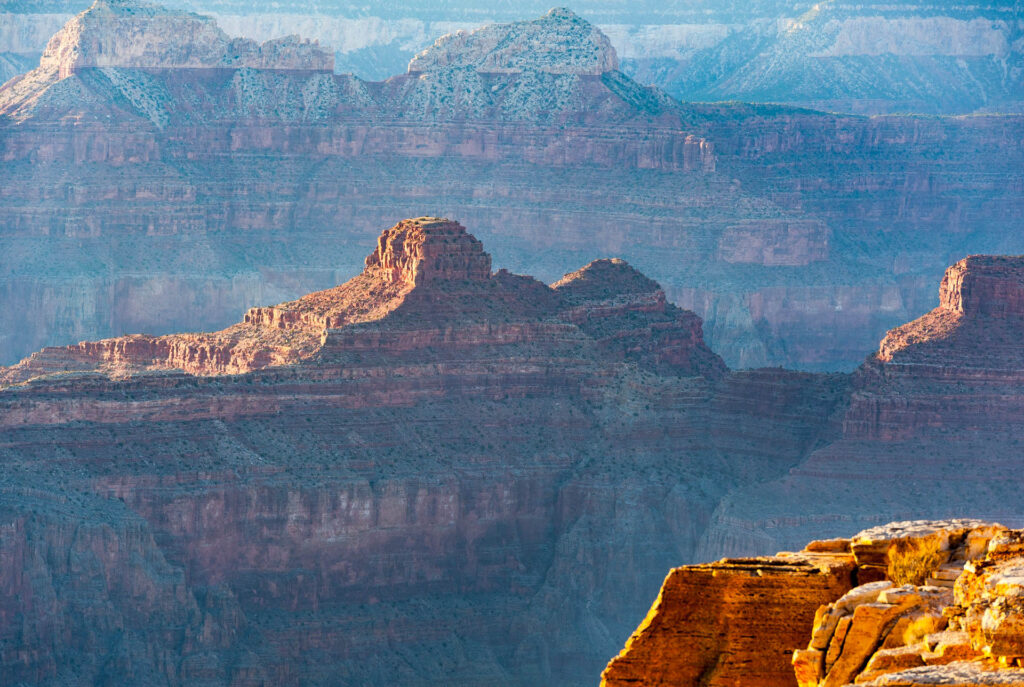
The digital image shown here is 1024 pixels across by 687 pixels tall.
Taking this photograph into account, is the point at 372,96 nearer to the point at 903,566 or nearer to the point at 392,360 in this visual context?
the point at 392,360

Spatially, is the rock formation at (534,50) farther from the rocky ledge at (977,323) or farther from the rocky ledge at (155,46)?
the rocky ledge at (977,323)

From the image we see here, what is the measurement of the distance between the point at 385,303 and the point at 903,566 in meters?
61.6

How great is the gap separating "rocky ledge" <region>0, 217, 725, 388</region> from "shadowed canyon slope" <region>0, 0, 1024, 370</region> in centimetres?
4555

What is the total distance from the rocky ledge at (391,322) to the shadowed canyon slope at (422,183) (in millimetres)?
45548

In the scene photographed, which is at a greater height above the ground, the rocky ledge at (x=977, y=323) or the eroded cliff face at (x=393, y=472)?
the rocky ledge at (x=977, y=323)

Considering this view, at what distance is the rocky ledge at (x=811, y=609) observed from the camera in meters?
24.0

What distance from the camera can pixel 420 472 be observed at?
80.7 m

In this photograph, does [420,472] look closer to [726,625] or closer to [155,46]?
[726,625]

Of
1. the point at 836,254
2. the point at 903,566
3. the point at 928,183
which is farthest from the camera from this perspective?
the point at 928,183

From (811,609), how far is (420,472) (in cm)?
5518

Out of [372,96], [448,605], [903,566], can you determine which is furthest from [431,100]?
[903,566]

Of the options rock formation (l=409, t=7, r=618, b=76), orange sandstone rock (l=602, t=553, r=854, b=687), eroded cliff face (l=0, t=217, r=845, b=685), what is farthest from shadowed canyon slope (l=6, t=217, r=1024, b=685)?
rock formation (l=409, t=7, r=618, b=76)

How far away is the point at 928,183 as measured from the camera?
16388 centimetres

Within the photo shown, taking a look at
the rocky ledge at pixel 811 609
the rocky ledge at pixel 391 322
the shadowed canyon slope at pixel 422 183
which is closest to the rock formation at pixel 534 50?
the shadowed canyon slope at pixel 422 183
